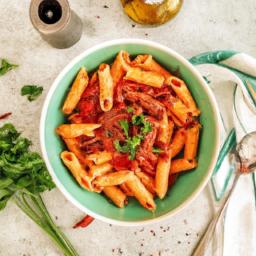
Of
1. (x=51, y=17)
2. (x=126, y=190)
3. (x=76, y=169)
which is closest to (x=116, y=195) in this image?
(x=126, y=190)

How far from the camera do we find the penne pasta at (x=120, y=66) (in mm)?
1245

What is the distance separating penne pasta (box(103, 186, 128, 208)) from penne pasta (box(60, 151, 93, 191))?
2.5 inches

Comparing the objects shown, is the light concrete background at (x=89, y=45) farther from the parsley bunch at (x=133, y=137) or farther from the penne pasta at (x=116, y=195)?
the parsley bunch at (x=133, y=137)

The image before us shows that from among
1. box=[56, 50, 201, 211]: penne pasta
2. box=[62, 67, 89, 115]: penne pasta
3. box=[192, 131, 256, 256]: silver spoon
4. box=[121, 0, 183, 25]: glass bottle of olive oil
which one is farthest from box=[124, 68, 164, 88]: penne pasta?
box=[192, 131, 256, 256]: silver spoon

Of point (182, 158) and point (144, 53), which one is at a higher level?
point (144, 53)

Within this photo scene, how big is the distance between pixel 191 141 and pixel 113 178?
0.21 meters

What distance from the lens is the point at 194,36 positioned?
146 centimetres

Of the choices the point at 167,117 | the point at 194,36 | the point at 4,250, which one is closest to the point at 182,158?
the point at 167,117

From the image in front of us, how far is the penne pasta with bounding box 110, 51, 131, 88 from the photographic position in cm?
124

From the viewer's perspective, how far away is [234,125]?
1.42 meters

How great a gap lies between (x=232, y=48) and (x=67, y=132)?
0.55 m

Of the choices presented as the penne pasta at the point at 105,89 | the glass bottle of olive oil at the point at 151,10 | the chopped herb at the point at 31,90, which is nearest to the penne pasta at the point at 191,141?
the penne pasta at the point at 105,89

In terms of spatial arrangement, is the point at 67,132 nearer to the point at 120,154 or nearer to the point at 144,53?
the point at 120,154

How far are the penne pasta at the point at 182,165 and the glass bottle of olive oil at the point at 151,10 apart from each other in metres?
0.40
